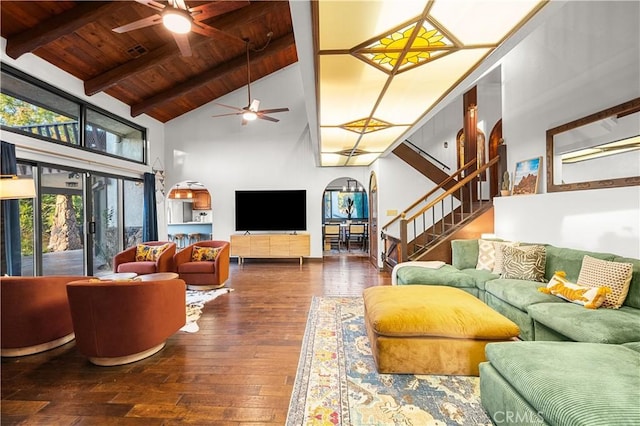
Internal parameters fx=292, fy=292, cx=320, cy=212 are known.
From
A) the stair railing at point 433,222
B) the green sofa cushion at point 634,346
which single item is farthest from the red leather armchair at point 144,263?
the green sofa cushion at point 634,346

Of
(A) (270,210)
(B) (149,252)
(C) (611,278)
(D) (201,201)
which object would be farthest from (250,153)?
(C) (611,278)

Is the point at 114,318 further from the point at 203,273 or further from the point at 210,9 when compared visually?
the point at 210,9

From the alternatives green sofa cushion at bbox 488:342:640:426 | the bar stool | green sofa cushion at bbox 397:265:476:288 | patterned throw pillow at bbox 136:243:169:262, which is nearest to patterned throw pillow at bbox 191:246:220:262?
patterned throw pillow at bbox 136:243:169:262

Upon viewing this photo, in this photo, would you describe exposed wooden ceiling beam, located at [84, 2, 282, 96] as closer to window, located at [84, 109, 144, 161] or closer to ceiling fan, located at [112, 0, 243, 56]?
window, located at [84, 109, 144, 161]

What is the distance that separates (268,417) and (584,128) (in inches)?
169

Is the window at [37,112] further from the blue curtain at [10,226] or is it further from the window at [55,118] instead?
the blue curtain at [10,226]

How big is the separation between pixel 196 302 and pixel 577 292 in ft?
14.7

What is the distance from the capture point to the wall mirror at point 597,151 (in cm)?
279

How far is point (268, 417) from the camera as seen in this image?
1901mm

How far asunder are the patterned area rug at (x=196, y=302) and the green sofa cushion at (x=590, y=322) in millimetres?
3393

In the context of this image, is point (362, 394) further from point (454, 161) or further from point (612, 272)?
point (454, 161)

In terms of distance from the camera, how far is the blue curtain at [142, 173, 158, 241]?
6973mm

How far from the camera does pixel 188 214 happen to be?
10727mm

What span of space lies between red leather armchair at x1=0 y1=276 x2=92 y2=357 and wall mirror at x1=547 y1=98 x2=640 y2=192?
5.62 metres
